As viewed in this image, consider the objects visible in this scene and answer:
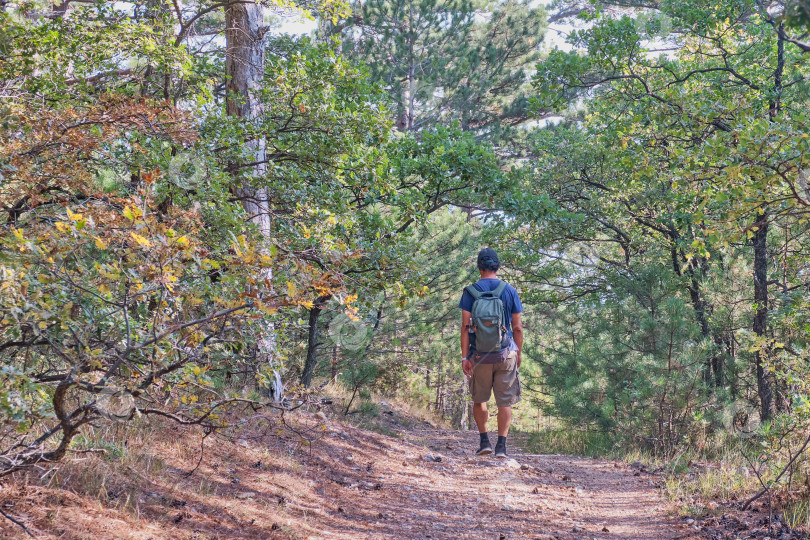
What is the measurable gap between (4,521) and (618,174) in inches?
424

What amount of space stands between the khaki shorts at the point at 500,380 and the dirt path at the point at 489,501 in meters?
0.81

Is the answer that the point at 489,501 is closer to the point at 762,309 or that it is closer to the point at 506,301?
the point at 506,301

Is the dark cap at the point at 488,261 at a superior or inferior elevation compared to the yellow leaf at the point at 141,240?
superior

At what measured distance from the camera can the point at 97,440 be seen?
4.05 metres

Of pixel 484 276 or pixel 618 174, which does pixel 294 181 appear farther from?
pixel 618 174

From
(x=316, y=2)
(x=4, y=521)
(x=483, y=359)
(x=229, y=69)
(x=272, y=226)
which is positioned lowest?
(x=4, y=521)

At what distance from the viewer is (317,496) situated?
4.87 meters

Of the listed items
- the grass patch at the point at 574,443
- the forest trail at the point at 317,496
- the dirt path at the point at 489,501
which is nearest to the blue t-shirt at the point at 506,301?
the dirt path at the point at 489,501

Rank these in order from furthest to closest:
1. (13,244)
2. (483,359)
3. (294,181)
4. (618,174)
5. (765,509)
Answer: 1. (618,174)
2. (294,181)
3. (483,359)
4. (765,509)
5. (13,244)

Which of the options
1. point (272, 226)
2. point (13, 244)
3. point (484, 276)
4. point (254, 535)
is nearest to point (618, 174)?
point (484, 276)

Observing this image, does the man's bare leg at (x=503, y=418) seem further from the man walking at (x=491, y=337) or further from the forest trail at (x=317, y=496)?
the forest trail at (x=317, y=496)

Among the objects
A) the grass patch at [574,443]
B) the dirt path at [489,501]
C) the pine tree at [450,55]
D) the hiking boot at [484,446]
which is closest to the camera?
the dirt path at [489,501]

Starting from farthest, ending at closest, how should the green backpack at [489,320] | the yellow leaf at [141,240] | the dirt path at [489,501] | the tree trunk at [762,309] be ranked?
the tree trunk at [762,309]
the green backpack at [489,320]
the dirt path at [489,501]
the yellow leaf at [141,240]

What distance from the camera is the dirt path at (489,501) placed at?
4387 millimetres
